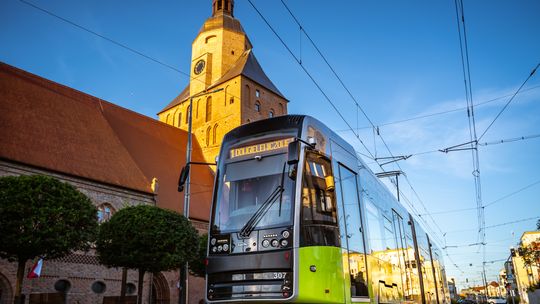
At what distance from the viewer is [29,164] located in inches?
762

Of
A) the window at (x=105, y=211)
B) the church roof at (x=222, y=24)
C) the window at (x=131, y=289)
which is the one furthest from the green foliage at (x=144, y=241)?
the church roof at (x=222, y=24)

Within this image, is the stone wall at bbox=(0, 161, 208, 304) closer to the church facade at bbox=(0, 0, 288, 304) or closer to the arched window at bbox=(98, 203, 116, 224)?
the church facade at bbox=(0, 0, 288, 304)

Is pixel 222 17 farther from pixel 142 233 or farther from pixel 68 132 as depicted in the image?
pixel 142 233

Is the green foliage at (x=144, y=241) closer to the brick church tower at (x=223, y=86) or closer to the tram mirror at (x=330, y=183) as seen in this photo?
the tram mirror at (x=330, y=183)

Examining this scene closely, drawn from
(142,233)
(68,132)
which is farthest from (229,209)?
(68,132)

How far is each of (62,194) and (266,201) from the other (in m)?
8.39

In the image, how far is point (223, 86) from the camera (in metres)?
38.3

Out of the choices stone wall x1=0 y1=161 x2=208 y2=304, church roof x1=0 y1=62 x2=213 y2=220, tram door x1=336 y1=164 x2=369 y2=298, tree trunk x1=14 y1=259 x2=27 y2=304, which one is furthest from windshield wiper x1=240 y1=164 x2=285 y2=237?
church roof x1=0 y1=62 x2=213 y2=220

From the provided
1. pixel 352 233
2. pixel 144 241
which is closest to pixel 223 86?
pixel 144 241

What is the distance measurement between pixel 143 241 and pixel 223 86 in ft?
81.5

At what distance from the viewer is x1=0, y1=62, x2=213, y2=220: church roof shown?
813 inches

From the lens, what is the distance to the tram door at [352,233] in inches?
287

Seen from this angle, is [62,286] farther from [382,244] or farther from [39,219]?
[382,244]

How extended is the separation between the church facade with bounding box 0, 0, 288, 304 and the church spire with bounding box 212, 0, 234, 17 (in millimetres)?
8473
